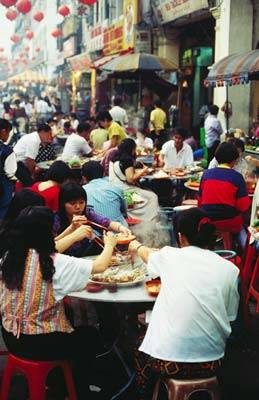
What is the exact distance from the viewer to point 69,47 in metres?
36.5

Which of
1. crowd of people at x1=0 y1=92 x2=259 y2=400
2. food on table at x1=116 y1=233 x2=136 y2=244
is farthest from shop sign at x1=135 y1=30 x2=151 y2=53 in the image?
food on table at x1=116 y1=233 x2=136 y2=244

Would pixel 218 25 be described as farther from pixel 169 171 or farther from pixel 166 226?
pixel 166 226

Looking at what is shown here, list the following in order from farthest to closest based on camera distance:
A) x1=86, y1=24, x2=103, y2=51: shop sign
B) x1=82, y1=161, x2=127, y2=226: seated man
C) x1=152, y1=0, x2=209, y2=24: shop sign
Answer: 1. x1=86, y1=24, x2=103, y2=51: shop sign
2. x1=152, y1=0, x2=209, y2=24: shop sign
3. x1=82, y1=161, x2=127, y2=226: seated man

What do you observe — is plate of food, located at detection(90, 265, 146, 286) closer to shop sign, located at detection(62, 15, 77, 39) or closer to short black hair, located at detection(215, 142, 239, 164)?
short black hair, located at detection(215, 142, 239, 164)

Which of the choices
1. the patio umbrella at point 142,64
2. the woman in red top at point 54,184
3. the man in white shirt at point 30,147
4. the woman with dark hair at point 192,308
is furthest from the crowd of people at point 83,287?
the patio umbrella at point 142,64

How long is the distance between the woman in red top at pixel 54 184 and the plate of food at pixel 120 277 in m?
1.84

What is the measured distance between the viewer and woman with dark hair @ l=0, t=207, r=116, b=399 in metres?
3.24

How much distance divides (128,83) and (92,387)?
16981 mm

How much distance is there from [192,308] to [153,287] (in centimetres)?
67

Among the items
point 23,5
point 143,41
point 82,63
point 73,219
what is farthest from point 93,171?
point 82,63

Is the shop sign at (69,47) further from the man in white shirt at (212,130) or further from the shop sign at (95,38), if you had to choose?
the man in white shirt at (212,130)

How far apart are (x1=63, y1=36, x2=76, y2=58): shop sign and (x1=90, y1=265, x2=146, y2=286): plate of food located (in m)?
32.3

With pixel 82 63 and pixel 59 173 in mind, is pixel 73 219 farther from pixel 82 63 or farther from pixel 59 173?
pixel 82 63

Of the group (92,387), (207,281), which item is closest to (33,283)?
(207,281)
